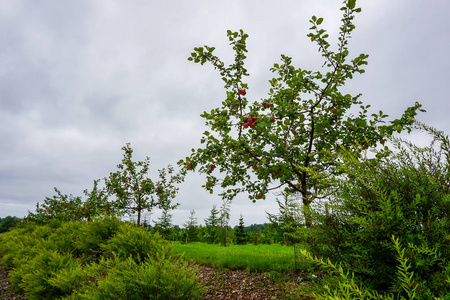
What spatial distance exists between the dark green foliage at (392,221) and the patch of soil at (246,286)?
2426 millimetres

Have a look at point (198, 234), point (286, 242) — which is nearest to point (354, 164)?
point (286, 242)

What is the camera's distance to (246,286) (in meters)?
5.39

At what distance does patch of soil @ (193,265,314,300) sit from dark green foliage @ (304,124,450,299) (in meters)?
2.43

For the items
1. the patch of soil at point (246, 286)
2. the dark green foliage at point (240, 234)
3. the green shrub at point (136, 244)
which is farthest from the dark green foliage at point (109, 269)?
the dark green foliage at point (240, 234)

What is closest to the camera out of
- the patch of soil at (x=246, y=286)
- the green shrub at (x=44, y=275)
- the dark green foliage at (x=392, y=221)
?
the dark green foliage at (x=392, y=221)

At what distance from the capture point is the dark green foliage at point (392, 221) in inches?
74.4

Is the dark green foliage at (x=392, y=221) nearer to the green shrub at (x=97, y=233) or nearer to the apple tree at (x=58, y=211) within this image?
the green shrub at (x=97, y=233)

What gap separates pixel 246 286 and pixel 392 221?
4270mm

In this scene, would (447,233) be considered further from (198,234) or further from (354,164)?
(198,234)

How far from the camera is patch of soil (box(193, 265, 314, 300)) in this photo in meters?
4.77

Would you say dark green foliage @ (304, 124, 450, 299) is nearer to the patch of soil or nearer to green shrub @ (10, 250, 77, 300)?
the patch of soil

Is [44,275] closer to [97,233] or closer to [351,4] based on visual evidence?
[97,233]

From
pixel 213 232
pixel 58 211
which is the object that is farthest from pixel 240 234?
pixel 58 211

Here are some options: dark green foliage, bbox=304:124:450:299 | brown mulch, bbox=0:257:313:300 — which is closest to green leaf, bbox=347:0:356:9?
dark green foliage, bbox=304:124:450:299
